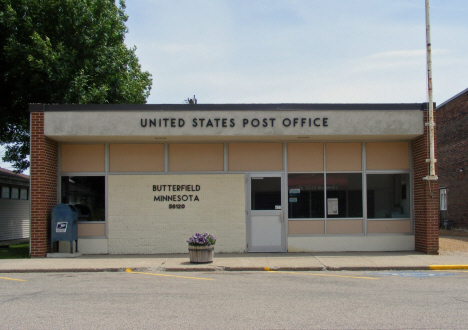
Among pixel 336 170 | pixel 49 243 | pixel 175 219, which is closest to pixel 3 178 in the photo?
pixel 49 243

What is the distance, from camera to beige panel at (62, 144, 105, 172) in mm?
15750

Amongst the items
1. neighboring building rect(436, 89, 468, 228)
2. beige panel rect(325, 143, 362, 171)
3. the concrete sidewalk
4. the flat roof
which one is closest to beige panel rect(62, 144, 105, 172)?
the flat roof

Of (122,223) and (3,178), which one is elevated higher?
(3,178)

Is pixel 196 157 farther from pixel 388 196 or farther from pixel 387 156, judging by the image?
pixel 388 196

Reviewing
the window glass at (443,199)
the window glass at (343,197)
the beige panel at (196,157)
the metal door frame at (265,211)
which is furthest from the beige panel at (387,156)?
the window glass at (443,199)

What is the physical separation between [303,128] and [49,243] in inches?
337

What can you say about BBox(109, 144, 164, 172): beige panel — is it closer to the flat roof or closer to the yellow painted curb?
the flat roof

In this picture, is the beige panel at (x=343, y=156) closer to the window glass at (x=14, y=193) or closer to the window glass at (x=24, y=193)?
the window glass at (x=14, y=193)

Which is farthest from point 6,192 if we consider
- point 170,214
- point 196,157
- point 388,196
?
point 388,196

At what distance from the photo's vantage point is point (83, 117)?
14797mm

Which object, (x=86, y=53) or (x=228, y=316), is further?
(x=86, y=53)

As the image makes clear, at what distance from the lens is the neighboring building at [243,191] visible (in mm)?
15469

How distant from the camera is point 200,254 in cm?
1332

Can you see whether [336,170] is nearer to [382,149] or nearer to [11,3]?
[382,149]
